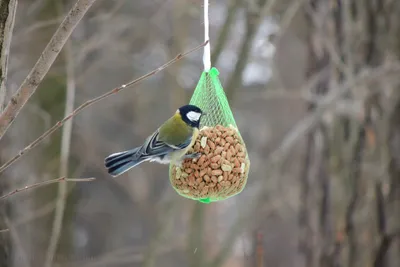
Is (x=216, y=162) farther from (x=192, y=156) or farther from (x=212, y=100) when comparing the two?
(x=212, y=100)

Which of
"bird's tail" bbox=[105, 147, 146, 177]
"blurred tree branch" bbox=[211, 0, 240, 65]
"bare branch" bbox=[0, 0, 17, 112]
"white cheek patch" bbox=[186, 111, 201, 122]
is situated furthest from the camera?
"blurred tree branch" bbox=[211, 0, 240, 65]

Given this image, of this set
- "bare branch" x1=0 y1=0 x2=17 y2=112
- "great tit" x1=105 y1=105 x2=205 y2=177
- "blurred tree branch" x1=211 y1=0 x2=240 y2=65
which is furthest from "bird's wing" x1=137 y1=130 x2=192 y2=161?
"blurred tree branch" x1=211 y1=0 x2=240 y2=65

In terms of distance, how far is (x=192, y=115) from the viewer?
2223mm

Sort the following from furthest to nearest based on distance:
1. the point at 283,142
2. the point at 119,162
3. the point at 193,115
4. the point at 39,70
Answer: the point at 283,142, the point at 193,115, the point at 119,162, the point at 39,70

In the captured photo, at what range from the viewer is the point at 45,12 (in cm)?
423

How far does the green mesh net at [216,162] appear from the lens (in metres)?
2.26

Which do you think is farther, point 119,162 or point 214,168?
point 214,168

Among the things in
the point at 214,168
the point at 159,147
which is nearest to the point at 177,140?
the point at 159,147

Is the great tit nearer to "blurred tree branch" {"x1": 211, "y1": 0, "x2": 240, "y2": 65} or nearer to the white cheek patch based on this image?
the white cheek patch

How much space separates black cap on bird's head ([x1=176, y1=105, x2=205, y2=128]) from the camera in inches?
87.6

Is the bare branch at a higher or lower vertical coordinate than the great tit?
lower

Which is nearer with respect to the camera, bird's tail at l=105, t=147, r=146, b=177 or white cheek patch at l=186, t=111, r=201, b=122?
bird's tail at l=105, t=147, r=146, b=177

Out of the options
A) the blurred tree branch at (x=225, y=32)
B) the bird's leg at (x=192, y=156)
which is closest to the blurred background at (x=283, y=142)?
the blurred tree branch at (x=225, y=32)

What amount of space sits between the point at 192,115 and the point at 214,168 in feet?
0.73
